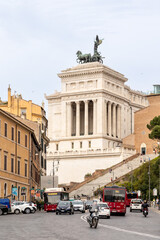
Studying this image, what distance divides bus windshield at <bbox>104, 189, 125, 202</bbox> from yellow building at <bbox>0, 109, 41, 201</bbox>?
12.8 m

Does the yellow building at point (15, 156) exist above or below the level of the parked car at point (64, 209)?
above

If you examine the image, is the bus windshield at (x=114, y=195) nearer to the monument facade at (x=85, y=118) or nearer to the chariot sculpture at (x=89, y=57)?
the monument facade at (x=85, y=118)

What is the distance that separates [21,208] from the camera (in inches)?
2484

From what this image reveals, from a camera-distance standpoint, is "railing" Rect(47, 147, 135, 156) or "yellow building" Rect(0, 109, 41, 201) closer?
"yellow building" Rect(0, 109, 41, 201)

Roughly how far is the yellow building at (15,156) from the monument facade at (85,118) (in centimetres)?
6444

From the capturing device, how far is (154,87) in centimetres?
18950

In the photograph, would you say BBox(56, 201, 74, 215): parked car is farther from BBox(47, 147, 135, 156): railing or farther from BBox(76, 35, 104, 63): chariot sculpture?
BBox(76, 35, 104, 63): chariot sculpture

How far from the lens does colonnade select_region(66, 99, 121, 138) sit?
159 metres

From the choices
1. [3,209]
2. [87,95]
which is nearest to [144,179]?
[87,95]

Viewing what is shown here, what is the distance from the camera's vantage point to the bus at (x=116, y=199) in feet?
A: 198

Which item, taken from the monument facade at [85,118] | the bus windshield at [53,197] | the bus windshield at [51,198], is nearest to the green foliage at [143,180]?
the monument facade at [85,118]

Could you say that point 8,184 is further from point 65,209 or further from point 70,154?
point 70,154

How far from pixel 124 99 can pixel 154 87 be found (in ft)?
79.1

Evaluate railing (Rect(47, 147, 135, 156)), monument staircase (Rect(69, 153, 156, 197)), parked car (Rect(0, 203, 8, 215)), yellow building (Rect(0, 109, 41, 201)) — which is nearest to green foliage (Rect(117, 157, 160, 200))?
monument staircase (Rect(69, 153, 156, 197))
